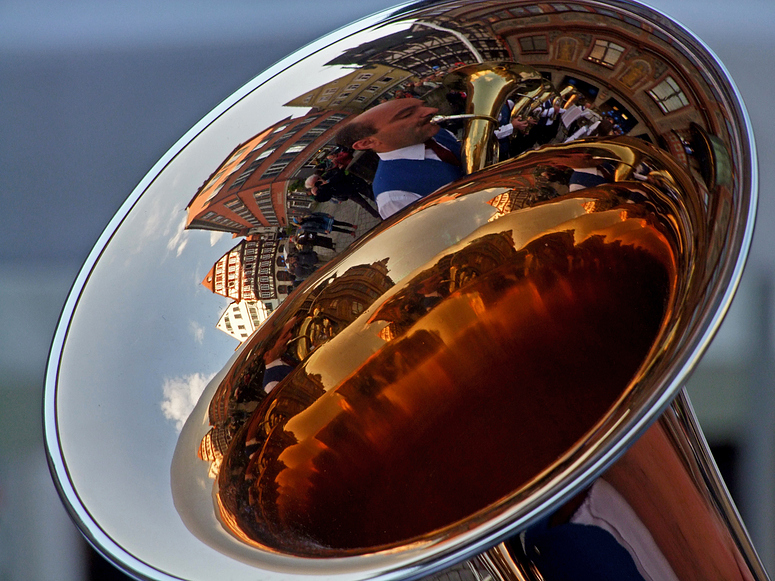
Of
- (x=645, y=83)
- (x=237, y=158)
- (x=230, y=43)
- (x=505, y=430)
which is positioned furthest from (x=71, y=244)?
(x=645, y=83)

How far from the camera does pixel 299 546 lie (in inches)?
27.7

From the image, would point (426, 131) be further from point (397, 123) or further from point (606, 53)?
point (606, 53)

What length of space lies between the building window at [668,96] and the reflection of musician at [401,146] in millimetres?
254

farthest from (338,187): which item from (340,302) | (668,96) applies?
(668,96)

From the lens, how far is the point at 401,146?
2.96 ft

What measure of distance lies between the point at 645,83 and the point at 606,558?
0.52 meters

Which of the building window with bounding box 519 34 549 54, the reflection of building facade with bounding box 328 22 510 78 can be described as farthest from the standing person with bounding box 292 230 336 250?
the building window with bounding box 519 34 549 54

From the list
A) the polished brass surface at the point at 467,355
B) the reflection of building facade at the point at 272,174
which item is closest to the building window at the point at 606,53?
the polished brass surface at the point at 467,355

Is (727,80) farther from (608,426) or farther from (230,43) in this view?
(230,43)

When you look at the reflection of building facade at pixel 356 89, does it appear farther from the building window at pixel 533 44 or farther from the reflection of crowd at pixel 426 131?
the building window at pixel 533 44

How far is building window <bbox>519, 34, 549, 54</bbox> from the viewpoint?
0.85 m

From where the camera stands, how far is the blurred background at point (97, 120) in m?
2.51

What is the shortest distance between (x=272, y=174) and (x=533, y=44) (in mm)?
366

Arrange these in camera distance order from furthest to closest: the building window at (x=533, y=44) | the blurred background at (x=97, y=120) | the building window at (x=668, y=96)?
the blurred background at (x=97, y=120)
the building window at (x=533, y=44)
the building window at (x=668, y=96)
